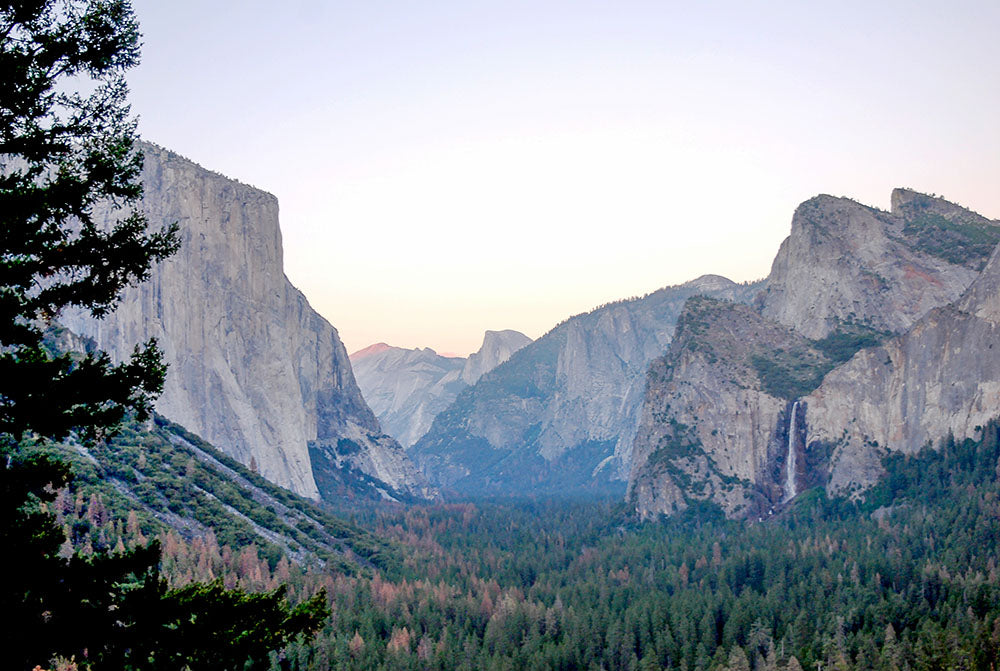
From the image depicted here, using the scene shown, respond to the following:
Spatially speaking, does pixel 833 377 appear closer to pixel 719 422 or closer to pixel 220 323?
pixel 719 422

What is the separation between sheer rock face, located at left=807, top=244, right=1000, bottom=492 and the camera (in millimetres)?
134125

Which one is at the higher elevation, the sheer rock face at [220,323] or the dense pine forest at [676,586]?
the sheer rock face at [220,323]

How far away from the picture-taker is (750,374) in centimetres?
18088

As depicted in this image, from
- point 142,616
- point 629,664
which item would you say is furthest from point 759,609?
point 142,616

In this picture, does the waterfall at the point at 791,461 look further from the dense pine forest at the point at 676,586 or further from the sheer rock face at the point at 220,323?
the sheer rock face at the point at 220,323

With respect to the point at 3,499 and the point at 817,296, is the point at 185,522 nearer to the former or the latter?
the point at 3,499

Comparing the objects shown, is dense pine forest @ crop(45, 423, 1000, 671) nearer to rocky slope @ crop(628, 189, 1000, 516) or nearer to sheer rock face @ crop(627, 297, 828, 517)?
rocky slope @ crop(628, 189, 1000, 516)

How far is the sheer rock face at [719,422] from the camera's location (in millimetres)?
169875

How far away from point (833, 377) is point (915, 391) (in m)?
18.1

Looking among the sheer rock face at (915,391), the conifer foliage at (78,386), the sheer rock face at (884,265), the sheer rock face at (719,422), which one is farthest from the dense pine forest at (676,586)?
the sheer rock face at (884,265)

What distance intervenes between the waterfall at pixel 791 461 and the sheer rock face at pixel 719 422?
1.20m

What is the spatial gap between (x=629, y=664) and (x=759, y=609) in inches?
696

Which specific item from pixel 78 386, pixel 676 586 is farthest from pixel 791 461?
pixel 78 386

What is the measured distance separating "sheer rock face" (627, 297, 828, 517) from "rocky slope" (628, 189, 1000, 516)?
0.28 metres
